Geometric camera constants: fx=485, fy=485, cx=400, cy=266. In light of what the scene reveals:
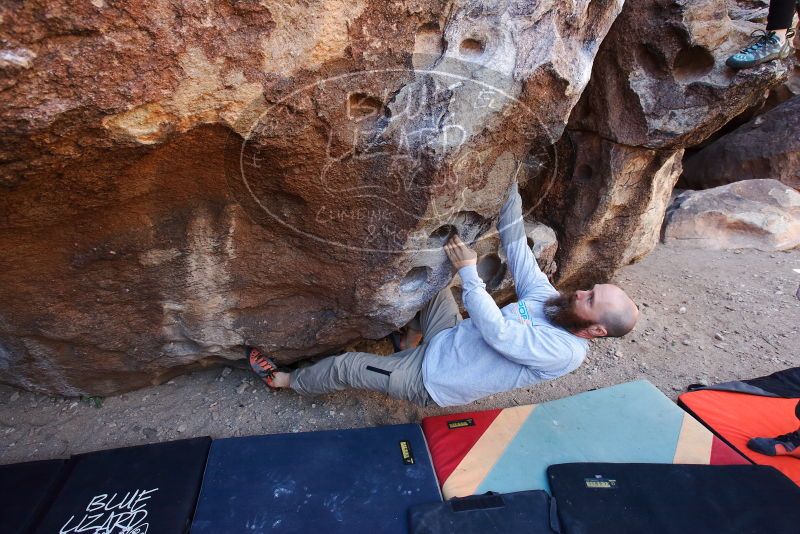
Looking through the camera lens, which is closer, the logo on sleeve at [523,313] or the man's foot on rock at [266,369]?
the logo on sleeve at [523,313]

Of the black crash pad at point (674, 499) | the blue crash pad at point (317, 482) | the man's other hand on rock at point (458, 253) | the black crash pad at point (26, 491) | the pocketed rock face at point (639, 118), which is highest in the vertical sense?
the pocketed rock face at point (639, 118)

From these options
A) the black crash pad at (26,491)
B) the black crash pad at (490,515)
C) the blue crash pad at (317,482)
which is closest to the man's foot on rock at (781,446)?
the black crash pad at (490,515)

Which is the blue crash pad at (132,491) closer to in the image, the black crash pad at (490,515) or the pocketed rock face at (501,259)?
the black crash pad at (490,515)

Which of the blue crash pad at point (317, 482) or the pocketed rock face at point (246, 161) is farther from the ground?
the pocketed rock face at point (246, 161)

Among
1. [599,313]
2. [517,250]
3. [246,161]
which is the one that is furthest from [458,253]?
[246,161]

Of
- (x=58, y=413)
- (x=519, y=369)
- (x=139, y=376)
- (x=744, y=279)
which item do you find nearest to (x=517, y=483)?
(x=519, y=369)

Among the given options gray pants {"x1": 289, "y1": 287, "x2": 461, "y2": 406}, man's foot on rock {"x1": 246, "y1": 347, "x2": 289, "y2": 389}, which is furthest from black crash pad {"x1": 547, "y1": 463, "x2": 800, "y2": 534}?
man's foot on rock {"x1": 246, "y1": 347, "x2": 289, "y2": 389}

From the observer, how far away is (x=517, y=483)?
2088mm

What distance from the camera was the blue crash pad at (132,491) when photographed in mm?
1830

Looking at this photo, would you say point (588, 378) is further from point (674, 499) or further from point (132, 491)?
point (132, 491)

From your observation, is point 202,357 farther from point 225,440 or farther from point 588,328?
point 588,328

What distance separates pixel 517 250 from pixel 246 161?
51.3 inches

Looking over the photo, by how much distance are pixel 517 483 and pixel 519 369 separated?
1.65ft

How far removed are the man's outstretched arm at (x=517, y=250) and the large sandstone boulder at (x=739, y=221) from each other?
2.89m
